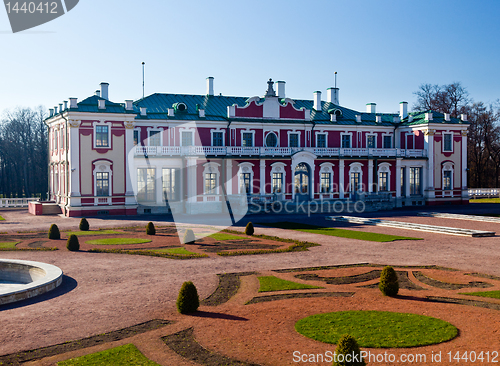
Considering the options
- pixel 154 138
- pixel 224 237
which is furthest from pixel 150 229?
pixel 154 138

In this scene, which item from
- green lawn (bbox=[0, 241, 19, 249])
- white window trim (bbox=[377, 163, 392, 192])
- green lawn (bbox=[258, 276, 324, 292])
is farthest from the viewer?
white window trim (bbox=[377, 163, 392, 192])

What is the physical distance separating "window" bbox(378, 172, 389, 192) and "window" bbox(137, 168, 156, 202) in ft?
76.5

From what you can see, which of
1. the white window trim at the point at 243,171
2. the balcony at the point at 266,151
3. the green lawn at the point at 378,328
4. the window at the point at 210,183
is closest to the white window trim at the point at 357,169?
the balcony at the point at 266,151

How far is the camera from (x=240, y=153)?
145ft

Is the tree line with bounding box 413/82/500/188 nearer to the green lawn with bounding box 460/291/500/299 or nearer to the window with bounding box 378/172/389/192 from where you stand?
the window with bounding box 378/172/389/192

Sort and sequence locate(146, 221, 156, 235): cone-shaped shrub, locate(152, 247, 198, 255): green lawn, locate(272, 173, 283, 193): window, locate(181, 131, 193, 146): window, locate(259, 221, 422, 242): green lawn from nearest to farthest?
locate(152, 247, 198, 255): green lawn
locate(259, 221, 422, 242): green lawn
locate(146, 221, 156, 235): cone-shaped shrub
locate(181, 131, 193, 146): window
locate(272, 173, 283, 193): window

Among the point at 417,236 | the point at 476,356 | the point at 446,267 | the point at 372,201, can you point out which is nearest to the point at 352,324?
the point at 476,356

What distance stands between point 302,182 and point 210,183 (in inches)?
372

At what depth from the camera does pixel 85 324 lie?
11.4m

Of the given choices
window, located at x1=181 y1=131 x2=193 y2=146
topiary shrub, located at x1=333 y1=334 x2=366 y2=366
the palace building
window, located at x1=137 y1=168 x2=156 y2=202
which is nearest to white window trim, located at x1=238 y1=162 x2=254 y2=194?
the palace building

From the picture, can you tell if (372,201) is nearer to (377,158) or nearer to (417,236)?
(377,158)

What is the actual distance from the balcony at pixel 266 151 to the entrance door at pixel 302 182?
1.76m

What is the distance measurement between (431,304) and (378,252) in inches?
331

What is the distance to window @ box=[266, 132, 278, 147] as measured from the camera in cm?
4666
